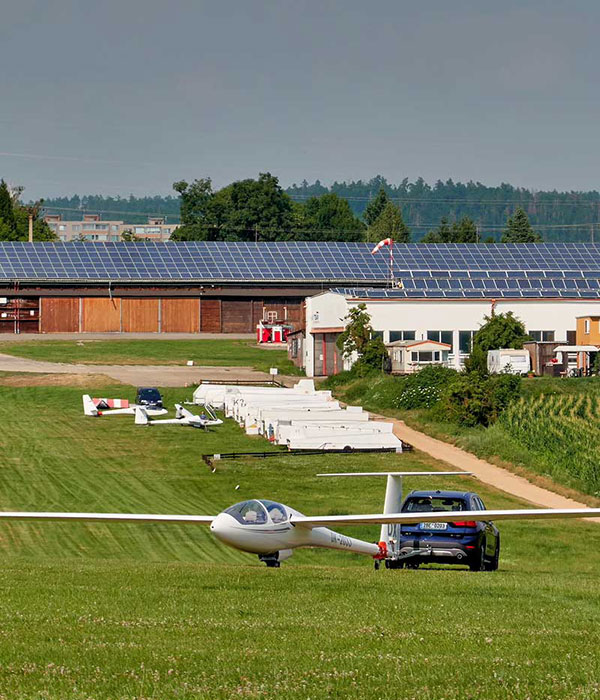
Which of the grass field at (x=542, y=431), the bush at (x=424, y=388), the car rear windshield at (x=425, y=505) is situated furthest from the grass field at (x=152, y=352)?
the car rear windshield at (x=425, y=505)

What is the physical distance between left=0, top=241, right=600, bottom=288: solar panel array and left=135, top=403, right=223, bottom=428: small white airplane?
148 feet

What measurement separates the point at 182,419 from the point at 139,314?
162 feet

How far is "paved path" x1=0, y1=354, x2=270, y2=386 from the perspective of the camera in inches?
2896

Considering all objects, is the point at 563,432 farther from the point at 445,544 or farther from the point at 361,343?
the point at 361,343

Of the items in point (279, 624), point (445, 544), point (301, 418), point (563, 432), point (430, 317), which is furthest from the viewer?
point (430, 317)

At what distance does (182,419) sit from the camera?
185ft

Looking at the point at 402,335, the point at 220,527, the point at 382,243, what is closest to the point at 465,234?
the point at 382,243

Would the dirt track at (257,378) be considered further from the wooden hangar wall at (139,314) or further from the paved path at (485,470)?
the wooden hangar wall at (139,314)

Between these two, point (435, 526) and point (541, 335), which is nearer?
point (435, 526)

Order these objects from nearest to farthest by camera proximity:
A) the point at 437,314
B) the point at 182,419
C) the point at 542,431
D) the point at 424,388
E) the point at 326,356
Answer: the point at 542,431
the point at 182,419
the point at 424,388
the point at 437,314
the point at 326,356

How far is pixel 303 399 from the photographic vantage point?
59.0 m

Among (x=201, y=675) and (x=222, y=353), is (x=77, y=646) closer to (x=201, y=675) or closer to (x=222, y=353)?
(x=201, y=675)

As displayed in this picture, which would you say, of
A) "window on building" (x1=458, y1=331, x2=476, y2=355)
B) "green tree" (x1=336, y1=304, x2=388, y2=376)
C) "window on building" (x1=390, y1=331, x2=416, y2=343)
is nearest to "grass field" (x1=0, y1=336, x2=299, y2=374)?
"green tree" (x1=336, y1=304, x2=388, y2=376)

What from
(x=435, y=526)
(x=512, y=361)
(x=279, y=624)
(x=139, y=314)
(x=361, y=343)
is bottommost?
(x=435, y=526)
